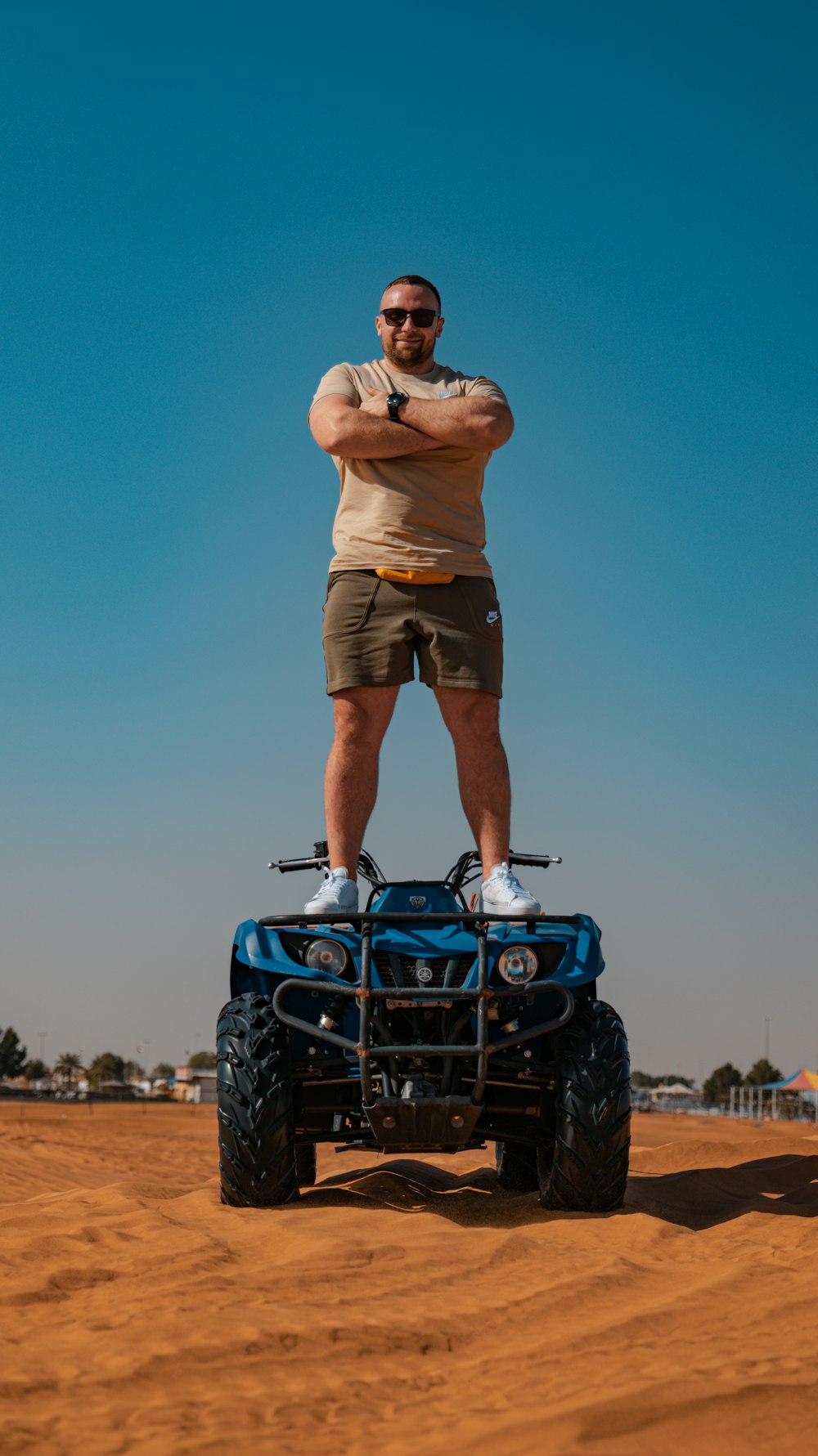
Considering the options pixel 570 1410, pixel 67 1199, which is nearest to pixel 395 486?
pixel 67 1199

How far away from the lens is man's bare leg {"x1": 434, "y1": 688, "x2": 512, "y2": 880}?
5.14m

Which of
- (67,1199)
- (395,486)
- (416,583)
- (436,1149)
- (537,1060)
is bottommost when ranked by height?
(67,1199)

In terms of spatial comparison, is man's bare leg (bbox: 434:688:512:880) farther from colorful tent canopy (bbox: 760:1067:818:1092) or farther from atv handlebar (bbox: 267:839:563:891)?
colorful tent canopy (bbox: 760:1067:818:1092)

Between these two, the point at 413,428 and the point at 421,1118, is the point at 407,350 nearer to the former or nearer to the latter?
the point at 413,428

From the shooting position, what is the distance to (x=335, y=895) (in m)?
4.83

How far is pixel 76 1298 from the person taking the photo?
325 centimetres

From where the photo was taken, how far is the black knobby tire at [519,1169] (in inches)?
236

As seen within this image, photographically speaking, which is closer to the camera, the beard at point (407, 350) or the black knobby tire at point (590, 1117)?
the black knobby tire at point (590, 1117)

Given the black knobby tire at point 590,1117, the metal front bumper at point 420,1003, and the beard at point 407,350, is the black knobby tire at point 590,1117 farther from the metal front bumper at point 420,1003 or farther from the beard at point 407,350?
Answer: the beard at point 407,350

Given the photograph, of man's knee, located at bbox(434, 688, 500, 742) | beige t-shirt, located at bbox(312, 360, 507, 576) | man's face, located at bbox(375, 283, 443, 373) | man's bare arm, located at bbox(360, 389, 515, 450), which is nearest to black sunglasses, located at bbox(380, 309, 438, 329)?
man's face, located at bbox(375, 283, 443, 373)

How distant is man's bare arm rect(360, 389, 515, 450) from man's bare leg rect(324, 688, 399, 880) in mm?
977

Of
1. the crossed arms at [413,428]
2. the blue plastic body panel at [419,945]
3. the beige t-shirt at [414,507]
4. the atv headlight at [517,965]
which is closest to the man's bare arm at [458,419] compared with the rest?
the crossed arms at [413,428]

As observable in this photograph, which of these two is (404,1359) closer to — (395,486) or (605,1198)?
(605,1198)

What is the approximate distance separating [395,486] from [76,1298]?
122 inches
